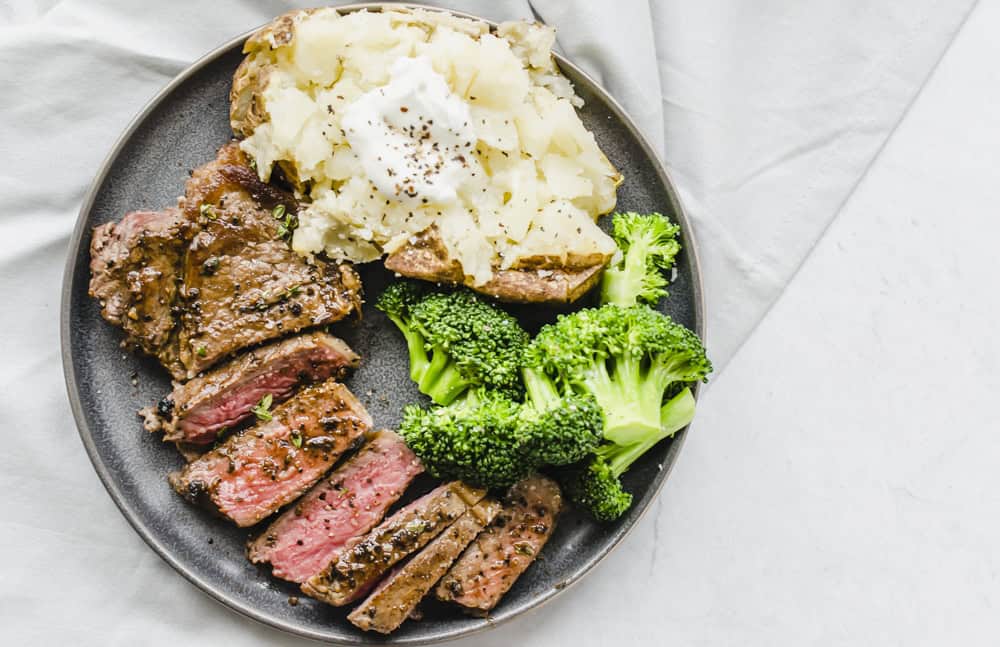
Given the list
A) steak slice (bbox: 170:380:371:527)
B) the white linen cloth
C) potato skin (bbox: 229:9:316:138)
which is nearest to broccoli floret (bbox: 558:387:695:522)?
the white linen cloth

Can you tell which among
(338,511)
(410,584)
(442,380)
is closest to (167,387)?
(338,511)

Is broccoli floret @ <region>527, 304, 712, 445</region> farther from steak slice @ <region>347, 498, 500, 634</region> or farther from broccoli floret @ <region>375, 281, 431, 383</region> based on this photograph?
steak slice @ <region>347, 498, 500, 634</region>

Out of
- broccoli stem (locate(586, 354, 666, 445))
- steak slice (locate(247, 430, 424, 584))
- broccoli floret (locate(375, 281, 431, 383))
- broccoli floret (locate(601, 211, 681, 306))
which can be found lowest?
steak slice (locate(247, 430, 424, 584))

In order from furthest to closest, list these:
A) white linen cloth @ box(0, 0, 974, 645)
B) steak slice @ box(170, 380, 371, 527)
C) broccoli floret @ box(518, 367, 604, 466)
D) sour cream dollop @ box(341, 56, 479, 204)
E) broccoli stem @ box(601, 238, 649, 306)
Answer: white linen cloth @ box(0, 0, 974, 645) → broccoli stem @ box(601, 238, 649, 306) → steak slice @ box(170, 380, 371, 527) → sour cream dollop @ box(341, 56, 479, 204) → broccoli floret @ box(518, 367, 604, 466)

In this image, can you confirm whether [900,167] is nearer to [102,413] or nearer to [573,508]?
[573,508]

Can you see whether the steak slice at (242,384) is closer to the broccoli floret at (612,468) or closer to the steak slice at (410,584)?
the steak slice at (410,584)

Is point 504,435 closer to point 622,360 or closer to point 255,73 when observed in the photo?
point 622,360
